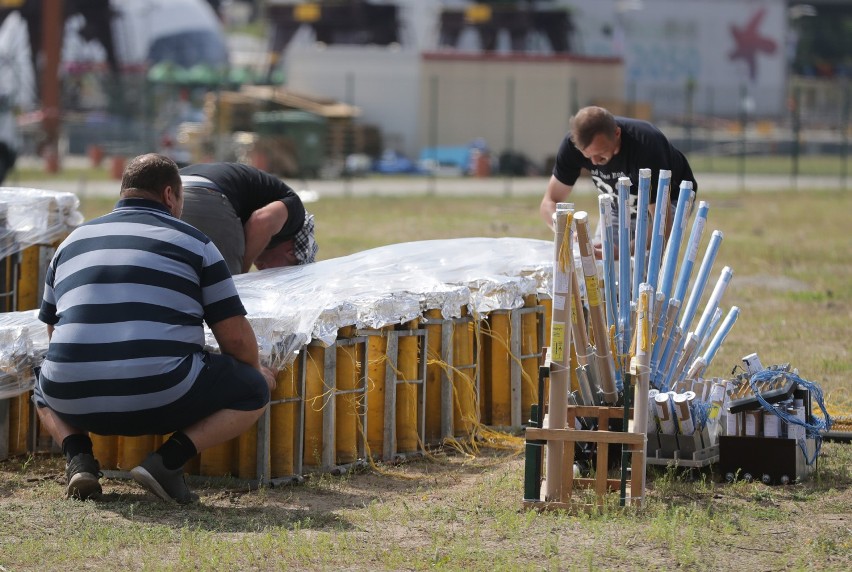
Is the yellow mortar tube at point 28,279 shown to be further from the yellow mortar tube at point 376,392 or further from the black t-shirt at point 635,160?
the black t-shirt at point 635,160

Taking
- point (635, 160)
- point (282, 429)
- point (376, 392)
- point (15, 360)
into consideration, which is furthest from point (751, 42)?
point (15, 360)

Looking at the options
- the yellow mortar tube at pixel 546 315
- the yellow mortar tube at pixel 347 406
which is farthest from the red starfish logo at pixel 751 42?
the yellow mortar tube at pixel 347 406

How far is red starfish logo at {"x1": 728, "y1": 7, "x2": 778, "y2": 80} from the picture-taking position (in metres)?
77.8

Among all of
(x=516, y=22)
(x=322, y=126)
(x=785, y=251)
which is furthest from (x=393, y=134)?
(x=785, y=251)

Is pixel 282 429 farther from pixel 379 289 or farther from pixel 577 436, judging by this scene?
pixel 577 436

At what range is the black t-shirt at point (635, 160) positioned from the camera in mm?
7523

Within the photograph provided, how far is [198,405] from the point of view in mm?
5668

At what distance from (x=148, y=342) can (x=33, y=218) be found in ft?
8.99

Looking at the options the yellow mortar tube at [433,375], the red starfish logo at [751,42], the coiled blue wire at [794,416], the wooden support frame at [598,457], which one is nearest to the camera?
the wooden support frame at [598,457]

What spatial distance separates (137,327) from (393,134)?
3936 centimetres

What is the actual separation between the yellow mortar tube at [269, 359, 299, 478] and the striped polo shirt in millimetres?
612

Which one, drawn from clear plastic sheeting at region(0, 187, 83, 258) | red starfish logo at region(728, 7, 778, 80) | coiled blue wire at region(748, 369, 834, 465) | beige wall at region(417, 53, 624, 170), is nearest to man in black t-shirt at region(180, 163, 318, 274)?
clear plastic sheeting at region(0, 187, 83, 258)

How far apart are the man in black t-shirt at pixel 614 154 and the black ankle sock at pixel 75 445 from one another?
2.87 meters

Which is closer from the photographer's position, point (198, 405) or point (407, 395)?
point (198, 405)
